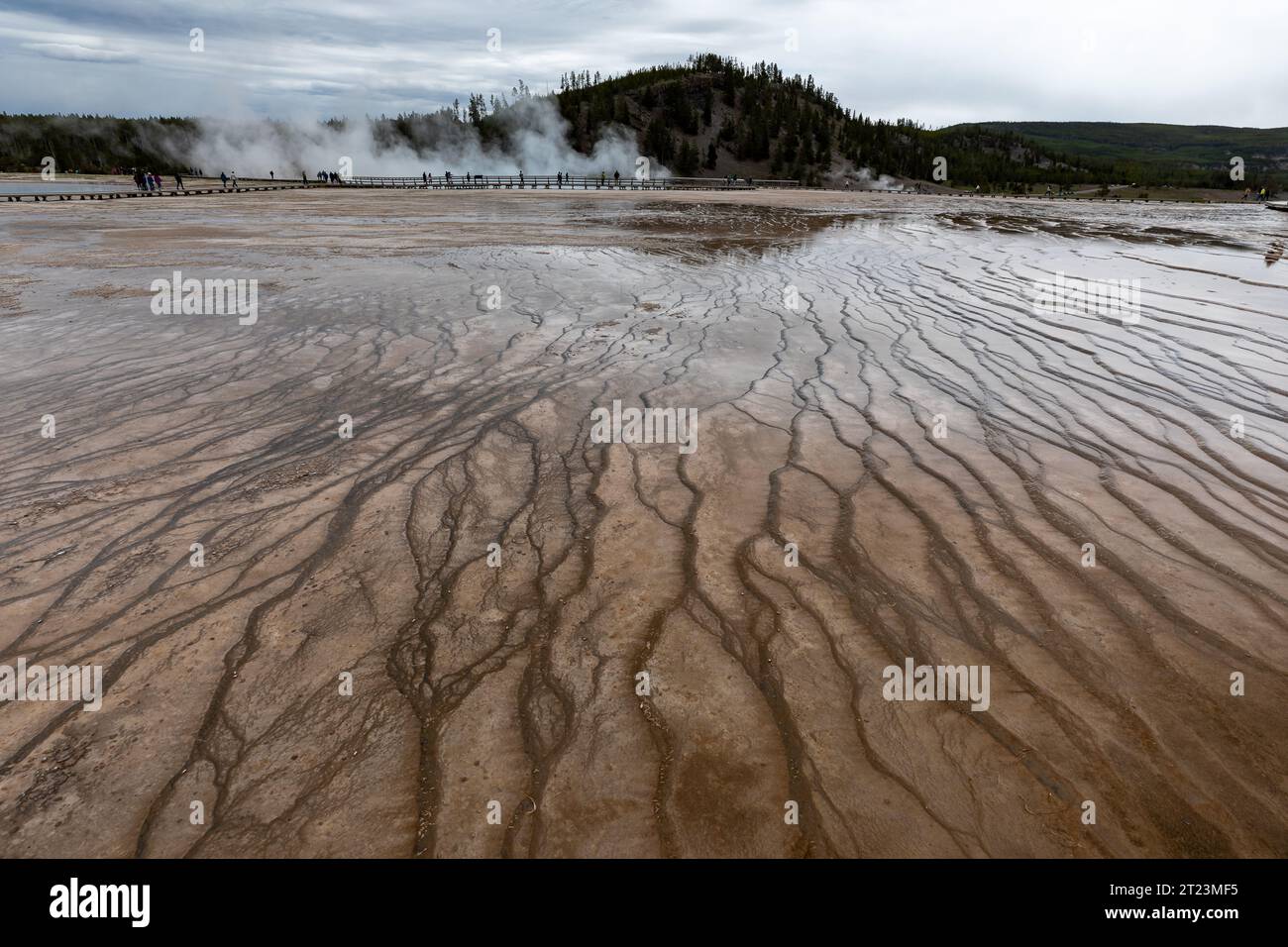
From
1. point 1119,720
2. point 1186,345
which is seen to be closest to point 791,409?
point 1119,720

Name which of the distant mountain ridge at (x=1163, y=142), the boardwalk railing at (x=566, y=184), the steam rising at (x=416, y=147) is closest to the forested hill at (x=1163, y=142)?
the distant mountain ridge at (x=1163, y=142)

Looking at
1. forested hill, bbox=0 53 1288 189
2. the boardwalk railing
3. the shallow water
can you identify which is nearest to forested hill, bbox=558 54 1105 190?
forested hill, bbox=0 53 1288 189

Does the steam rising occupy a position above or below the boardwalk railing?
above

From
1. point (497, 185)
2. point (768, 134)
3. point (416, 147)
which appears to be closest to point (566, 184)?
point (497, 185)

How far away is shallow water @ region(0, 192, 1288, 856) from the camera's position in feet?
7.09

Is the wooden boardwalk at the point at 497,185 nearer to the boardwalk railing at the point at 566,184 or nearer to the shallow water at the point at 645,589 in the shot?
the boardwalk railing at the point at 566,184

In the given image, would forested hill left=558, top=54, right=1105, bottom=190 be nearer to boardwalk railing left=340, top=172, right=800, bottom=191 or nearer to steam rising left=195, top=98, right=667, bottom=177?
steam rising left=195, top=98, right=667, bottom=177

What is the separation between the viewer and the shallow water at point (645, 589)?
2162mm

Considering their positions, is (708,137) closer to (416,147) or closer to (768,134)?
(768,134)

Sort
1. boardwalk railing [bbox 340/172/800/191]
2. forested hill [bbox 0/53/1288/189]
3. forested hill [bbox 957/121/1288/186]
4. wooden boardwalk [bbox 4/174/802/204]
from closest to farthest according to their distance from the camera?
wooden boardwalk [bbox 4/174/802/204], boardwalk railing [bbox 340/172/800/191], forested hill [bbox 0/53/1288/189], forested hill [bbox 957/121/1288/186]
